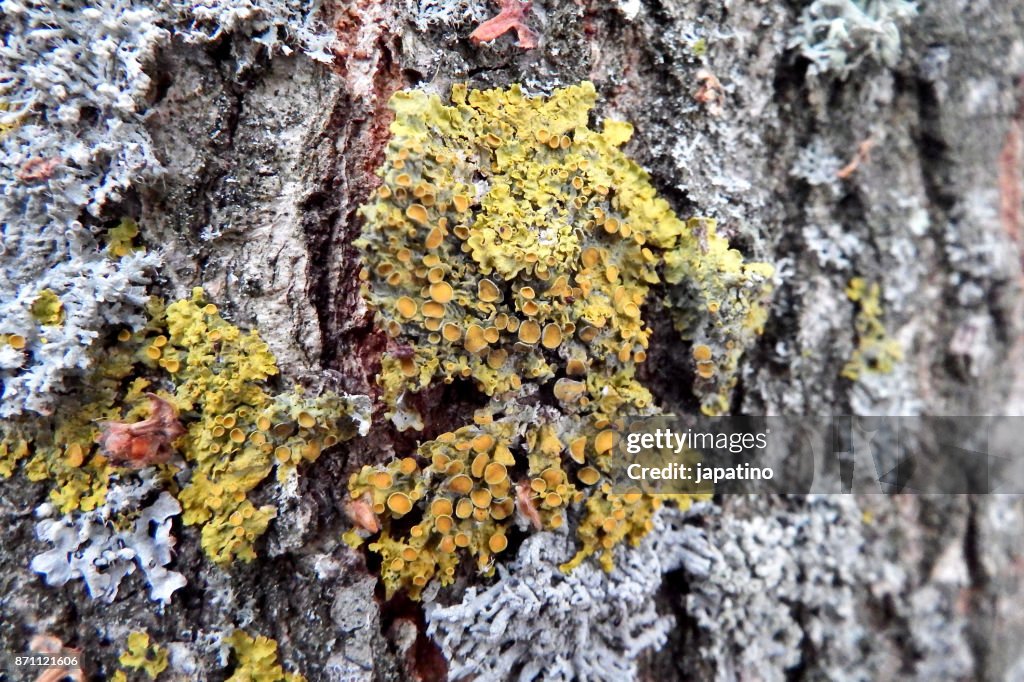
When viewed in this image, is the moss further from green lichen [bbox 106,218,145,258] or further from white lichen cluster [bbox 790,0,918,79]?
white lichen cluster [bbox 790,0,918,79]

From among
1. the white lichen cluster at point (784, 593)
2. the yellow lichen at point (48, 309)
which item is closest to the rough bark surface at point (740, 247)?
the white lichen cluster at point (784, 593)

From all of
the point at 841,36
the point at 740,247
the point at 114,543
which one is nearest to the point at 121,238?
the point at 114,543

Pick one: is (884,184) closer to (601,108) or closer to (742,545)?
(601,108)

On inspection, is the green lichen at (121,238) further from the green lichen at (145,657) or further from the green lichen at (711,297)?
the green lichen at (711,297)

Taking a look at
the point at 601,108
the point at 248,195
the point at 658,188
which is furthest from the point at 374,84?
the point at 658,188

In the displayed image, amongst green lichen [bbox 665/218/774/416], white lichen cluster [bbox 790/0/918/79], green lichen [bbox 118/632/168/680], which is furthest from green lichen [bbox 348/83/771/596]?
white lichen cluster [bbox 790/0/918/79]

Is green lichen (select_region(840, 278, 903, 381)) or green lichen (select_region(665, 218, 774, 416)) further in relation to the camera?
green lichen (select_region(840, 278, 903, 381))
